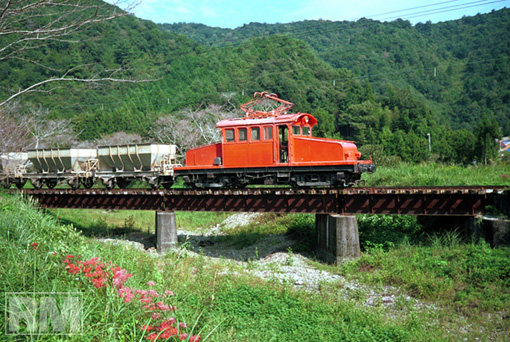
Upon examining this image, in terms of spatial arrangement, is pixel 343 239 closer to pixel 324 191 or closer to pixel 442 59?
pixel 324 191

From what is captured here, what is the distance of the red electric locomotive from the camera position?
15172mm

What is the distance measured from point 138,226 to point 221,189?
10339 millimetres

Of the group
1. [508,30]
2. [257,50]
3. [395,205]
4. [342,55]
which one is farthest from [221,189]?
[508,30]

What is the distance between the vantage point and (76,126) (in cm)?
5497

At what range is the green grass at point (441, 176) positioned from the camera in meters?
20.6

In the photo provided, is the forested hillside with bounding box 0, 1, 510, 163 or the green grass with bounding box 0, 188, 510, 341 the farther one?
the forested hillside with bounding box 0, 1, 510, 163

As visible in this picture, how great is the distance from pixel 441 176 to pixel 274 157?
11344 mm

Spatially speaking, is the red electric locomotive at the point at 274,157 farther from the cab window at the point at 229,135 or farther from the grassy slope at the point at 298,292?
the grassy slope at the point at 298,292

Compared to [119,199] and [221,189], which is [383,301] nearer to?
[221,189]

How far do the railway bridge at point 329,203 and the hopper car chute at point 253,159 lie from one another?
2.37 ft
